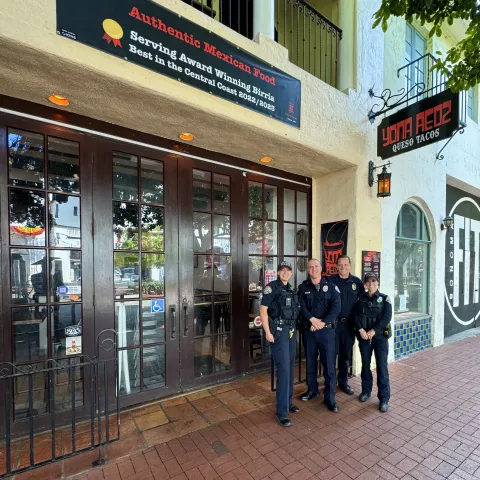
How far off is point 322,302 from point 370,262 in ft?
5.17

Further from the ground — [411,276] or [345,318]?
[411,276]

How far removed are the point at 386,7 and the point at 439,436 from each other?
427cm

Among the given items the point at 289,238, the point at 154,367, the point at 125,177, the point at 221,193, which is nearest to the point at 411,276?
the point at 289,238

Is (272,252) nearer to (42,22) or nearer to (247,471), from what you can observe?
(247,471)

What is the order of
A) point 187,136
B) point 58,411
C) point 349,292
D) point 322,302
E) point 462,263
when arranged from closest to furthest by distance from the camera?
point 58,411 < point 322,302 < point 187,136 < point 349,292 < point 462,263

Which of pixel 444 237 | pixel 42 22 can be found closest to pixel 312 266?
pixel 42 22

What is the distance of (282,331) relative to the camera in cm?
308

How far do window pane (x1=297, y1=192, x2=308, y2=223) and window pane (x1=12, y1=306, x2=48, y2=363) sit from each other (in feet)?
12.6

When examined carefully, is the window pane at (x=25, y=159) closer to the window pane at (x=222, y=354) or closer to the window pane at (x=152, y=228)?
the window pane at (x=152, y=228)

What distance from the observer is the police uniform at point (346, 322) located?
3.77 metres

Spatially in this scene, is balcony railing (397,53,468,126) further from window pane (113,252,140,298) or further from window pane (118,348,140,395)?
window pane (118,348,140,395)

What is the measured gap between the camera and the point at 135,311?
3400 millimetres

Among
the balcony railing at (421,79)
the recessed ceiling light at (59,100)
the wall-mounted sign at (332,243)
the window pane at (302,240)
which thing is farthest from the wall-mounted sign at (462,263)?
the recessed ceiling light at (59,100)

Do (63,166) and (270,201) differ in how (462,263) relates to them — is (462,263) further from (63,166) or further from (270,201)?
(63,166)
